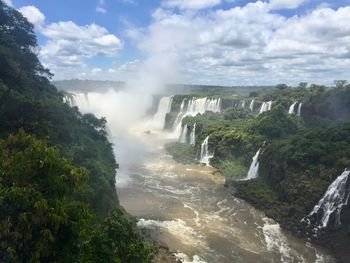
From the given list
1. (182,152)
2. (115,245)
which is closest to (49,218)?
(115,245)

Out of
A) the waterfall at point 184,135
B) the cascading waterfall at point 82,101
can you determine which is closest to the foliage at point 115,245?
the waterfall at point 184,135

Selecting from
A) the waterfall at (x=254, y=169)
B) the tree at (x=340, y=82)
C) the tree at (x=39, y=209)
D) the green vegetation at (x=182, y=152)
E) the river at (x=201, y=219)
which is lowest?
the river at (x=201, y=219)

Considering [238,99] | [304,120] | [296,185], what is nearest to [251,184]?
[296,185]

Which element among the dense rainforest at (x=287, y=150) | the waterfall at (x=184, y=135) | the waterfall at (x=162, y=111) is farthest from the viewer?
the waterfall at (x=162, y=111)

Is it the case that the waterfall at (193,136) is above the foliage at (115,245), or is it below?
below

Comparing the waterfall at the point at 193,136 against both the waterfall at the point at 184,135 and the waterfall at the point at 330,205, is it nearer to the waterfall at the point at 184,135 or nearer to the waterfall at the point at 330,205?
the waterfall at the point at 184,135

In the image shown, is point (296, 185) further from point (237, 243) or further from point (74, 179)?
point (74, 179)
